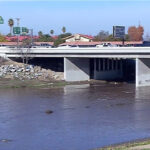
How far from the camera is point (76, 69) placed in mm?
55781

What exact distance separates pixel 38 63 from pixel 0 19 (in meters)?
15.5

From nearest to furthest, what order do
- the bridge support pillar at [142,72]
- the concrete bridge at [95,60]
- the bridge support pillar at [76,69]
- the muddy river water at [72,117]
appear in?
the muddy river water at [72,117] < the bridge support pillar at [142,72] < the concrete bridge at [95,60] < the bridge support pillar at [76,69]

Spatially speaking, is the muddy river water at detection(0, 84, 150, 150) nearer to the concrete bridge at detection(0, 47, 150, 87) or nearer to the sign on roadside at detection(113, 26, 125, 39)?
the concrete bridge at detection(0, 47, 150, 87)

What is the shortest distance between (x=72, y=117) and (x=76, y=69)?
25.7 meters

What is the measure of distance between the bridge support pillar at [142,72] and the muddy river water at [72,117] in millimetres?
1598

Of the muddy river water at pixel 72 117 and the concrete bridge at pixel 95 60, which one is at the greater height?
the concrete bridge at pixel 95 60

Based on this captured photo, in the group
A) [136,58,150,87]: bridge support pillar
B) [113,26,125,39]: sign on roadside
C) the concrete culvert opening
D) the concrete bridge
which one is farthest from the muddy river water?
[113,26,125,39]: sign on roadside

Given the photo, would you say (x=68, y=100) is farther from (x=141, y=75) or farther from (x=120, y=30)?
(x=120, y=30)

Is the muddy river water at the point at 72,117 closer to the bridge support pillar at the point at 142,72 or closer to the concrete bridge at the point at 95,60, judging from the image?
the bridge support pillar at the point at 142,72

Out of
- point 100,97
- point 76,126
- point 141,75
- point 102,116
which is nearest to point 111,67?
point 141,75

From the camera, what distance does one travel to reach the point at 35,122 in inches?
1124

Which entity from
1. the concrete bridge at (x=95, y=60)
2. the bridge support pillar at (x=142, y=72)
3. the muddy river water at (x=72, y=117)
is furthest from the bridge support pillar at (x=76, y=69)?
the bridge support pillar at (x=142, y=72)

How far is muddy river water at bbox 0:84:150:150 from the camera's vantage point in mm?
22828

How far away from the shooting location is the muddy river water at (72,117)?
2283 cm
